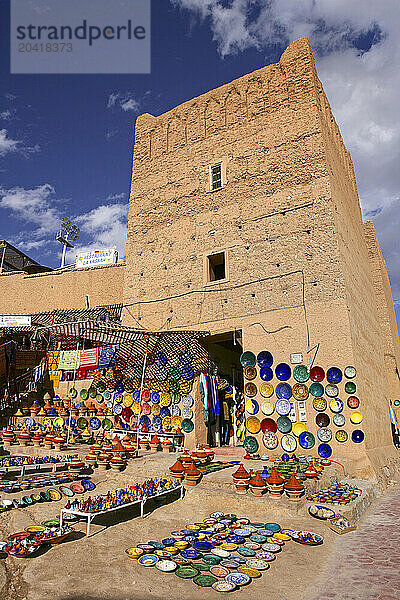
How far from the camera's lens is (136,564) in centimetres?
429

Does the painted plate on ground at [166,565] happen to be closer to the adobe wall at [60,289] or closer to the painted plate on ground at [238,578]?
the painted plate on ground at [238,578]

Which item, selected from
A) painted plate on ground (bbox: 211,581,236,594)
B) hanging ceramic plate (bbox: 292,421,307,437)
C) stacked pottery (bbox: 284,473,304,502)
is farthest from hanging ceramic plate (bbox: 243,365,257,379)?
painted plate on ground (bbox: 211,581,236,594)

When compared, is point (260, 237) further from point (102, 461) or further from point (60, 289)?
point (60, 289)

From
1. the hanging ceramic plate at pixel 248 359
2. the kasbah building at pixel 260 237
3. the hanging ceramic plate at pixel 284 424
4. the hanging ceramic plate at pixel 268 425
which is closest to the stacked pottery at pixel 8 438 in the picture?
the kasbah building at pixel 260 237

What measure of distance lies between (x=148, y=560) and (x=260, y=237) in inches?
373

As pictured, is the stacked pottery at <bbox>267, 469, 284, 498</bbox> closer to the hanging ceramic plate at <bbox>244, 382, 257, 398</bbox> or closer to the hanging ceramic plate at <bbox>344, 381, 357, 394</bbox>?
the hanging ceramic plate at <bbox>344, 381, 357, 394</bbox>

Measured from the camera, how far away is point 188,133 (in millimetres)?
15125

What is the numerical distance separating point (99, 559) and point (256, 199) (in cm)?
1068

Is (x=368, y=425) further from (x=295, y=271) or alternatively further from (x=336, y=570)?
(x=336, y=570)

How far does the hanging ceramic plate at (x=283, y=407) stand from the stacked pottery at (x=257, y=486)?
356 cm

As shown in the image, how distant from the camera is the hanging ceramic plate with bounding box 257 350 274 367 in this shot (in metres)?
10.7

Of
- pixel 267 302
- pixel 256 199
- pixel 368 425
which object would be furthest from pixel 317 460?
pixel 256 199

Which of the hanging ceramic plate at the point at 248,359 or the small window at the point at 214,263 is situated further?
the small window at the point at 214,263

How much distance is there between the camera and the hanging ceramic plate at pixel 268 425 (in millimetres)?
10227
